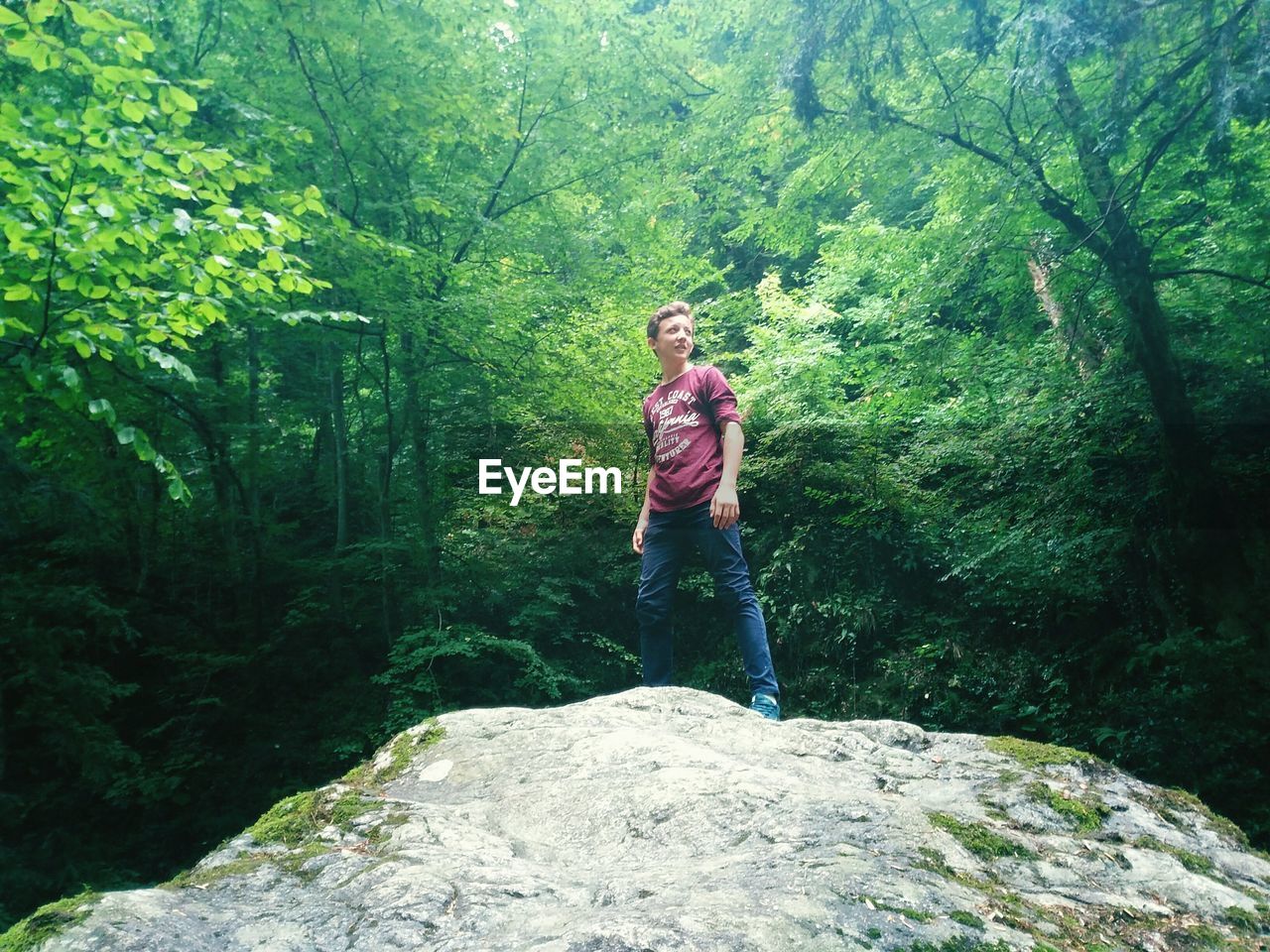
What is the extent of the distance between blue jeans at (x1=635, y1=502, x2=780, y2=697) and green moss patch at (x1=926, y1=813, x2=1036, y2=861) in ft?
5.60

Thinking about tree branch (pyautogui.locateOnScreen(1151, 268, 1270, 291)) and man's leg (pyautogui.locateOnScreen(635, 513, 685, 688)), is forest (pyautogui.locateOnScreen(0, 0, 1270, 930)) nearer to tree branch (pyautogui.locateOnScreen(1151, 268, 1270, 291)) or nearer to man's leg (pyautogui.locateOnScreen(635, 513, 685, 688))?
tree branch (pyautogui.locateOnScreen(1151, 268, 1270, 291))

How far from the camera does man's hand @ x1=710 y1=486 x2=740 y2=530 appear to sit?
347cm

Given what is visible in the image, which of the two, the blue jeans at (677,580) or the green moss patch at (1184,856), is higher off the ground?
the blue jeans at (677,580)

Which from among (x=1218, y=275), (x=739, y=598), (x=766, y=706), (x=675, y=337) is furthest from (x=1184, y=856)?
(x=1218, y=275)

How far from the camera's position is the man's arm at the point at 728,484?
348cm

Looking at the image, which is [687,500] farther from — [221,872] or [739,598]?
[221,872]

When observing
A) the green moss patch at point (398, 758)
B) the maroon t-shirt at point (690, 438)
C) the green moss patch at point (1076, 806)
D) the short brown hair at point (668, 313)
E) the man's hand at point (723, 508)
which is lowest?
the green moss patch at point (398, 758)

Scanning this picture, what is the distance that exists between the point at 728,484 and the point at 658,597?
68cm

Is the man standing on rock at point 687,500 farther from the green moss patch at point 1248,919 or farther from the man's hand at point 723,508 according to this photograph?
the green moss patch at point 1248,919

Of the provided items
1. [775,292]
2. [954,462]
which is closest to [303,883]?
[954,462]

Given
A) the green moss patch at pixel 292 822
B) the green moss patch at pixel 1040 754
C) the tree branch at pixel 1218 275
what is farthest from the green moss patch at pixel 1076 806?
the tree branch at pixel 1218 275

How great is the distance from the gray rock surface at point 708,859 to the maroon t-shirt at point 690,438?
1336 mm

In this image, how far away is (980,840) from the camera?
1.72 meters

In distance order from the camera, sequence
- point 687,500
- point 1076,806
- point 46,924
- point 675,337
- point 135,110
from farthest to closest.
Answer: point 675,337 < point 687,500 < point 135,110 < point 1076,806 < point 46,924
